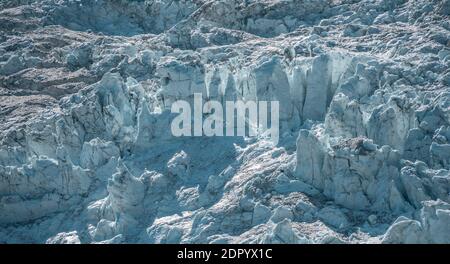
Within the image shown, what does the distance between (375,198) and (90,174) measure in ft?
22.8

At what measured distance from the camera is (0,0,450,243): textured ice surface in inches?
735

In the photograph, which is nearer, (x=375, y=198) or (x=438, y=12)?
(x=375, y=198)

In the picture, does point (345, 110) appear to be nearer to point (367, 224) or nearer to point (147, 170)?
point (367, 224)

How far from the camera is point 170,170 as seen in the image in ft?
68.7

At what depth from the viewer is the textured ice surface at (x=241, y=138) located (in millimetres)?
18672

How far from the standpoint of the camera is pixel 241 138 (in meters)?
21.6

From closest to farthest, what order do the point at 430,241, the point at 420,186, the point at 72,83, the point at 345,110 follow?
the point at 430,241
the point at 420,186
the point at 345,110
the point at 72,83

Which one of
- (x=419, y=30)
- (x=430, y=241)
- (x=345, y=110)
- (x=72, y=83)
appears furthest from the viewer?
(x=72, y=83)

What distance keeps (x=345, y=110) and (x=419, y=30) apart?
539 centimetres

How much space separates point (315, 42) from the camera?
24.5 m
